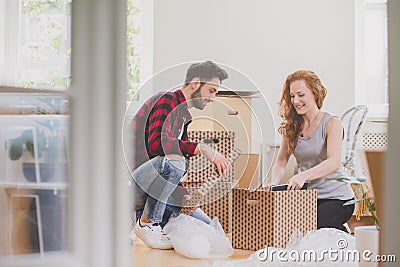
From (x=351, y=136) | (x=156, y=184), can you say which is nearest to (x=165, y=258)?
(x=156, y=184)

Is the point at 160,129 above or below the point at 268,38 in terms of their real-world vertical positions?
below

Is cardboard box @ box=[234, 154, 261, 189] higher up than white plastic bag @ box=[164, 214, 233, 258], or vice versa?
cardboard box @ box=[234, 154, 261, 189]

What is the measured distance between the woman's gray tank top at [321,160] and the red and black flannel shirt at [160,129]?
716 millimetres

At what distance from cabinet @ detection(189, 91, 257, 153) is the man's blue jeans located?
2.14ft

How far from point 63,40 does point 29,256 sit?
16.2 inches

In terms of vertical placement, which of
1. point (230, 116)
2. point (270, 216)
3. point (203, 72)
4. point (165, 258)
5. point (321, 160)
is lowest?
point (165, 258)

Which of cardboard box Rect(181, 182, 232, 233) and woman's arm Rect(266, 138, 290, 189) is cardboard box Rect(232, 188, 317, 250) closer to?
cardboard box Rect(181, 182, 232, 233)

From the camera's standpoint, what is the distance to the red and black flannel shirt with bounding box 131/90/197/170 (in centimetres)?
377

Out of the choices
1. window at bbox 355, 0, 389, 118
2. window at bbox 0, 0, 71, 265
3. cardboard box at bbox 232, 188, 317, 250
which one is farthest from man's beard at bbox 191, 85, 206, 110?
window at bbox 0, 0, 71, 265

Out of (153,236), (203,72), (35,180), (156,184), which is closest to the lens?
(35,180)

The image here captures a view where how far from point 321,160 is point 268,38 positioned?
1.80 metres

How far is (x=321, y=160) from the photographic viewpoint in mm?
3965

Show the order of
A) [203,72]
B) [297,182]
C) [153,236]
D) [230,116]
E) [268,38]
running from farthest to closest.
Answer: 1. [268,38]
2. [230,116]
3. [203,72]
4. [297,182]
5. [153,236]

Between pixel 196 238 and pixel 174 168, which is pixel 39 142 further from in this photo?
pixel 174 168
